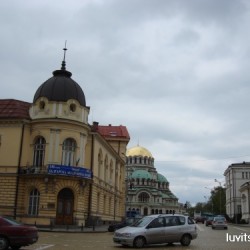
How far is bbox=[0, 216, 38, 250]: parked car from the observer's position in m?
17.0

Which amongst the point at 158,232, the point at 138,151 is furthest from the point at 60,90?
the point at 138,151

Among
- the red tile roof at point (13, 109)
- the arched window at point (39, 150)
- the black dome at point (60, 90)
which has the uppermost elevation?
the black dome at point (60, 90)

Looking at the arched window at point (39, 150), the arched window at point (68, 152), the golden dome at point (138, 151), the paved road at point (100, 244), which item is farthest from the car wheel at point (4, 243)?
the golden dome at point (138, 151)

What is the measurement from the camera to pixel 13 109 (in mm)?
41594

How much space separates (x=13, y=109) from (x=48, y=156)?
6.50 meters

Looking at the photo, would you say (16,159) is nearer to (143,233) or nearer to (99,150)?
(99,150)

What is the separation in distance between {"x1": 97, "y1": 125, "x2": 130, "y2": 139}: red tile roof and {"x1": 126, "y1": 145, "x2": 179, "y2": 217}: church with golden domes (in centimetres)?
5989

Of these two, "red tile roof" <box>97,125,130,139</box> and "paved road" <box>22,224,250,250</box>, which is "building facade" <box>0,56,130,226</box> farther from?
"red tile roof" <box>97,125,130,139</box>

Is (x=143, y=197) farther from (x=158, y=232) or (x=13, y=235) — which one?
(x=13, y=235)

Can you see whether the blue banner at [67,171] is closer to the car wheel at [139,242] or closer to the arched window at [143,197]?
the car wheel at [139,242]

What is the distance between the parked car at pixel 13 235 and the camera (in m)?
17.0

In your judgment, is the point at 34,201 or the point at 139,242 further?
the point at 34,201

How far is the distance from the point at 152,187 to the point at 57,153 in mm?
103580

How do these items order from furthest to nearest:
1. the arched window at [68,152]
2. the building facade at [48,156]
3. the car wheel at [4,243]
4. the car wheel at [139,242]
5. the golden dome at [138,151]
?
the golden dome at [138,151]
the arched window at [68,152]
the building facade at [48,156]
the car wheel at [139,242]
the car wheel at [4,243]
